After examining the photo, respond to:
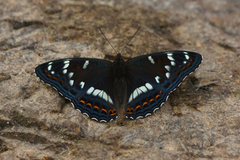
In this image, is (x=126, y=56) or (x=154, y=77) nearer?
(x=154, y=77)

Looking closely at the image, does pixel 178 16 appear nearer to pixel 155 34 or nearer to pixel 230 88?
pixel 155 34

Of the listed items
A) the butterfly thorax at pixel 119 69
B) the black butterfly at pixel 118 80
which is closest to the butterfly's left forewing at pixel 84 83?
the black butterfly at pixel 118 80

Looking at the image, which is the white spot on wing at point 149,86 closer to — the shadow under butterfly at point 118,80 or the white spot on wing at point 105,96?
the shadow under butterfly at point 118,80

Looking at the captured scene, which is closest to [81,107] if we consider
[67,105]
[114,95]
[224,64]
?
[67,105]

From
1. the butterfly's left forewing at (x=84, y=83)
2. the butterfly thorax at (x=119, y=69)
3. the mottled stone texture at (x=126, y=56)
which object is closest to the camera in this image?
the mottled stone texture at (x=126, y=56)

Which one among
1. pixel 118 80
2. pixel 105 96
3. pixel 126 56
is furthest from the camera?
pixel 126 56

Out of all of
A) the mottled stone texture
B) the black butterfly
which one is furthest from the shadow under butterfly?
the mottled stone texture

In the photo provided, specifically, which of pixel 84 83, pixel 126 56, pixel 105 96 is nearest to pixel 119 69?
pixel 105 96

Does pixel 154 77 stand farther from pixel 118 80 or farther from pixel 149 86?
pixel 118 80
